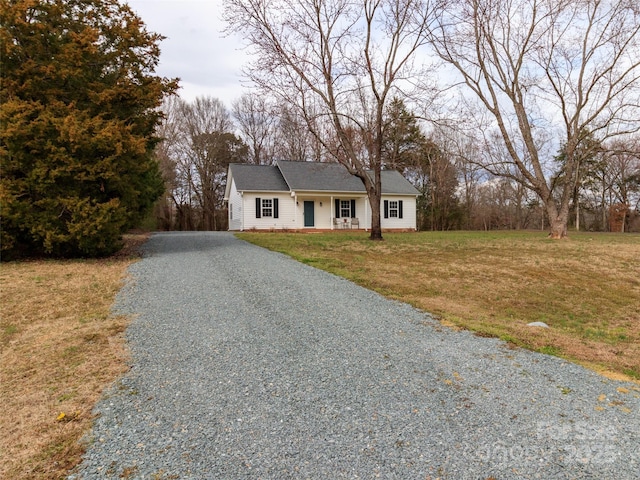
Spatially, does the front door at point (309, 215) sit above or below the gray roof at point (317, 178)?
below

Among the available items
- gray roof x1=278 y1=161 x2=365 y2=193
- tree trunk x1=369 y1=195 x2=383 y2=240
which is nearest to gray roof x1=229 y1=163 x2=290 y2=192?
gray roof x1=278 y1=161 x2=365 y2=193

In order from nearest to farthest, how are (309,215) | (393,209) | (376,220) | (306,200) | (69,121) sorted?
(69,121) < (376,220) < (306,200) < (309,215) < (393,209)

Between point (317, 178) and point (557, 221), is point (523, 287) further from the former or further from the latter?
point (317, 178)

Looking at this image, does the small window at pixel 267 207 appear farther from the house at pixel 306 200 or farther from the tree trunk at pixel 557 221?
the tree trunk at pixel 557 221

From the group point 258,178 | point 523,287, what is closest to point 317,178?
point 258,178

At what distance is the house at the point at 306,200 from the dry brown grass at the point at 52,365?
1488 centimetres

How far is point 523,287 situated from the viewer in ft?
25.6

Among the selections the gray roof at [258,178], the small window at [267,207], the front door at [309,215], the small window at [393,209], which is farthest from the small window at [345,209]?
the small window at [267,207]

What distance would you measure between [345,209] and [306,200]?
8.07ft

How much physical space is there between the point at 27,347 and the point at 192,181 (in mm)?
31120

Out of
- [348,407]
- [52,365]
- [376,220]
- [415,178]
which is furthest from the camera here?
[415,178]

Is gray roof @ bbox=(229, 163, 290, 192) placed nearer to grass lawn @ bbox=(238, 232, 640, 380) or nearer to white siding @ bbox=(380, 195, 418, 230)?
white siding @ bbox=(380, 195, 418, 230)

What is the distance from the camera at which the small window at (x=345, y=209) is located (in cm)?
2350

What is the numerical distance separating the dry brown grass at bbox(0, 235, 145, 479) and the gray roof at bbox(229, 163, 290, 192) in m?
15.0
